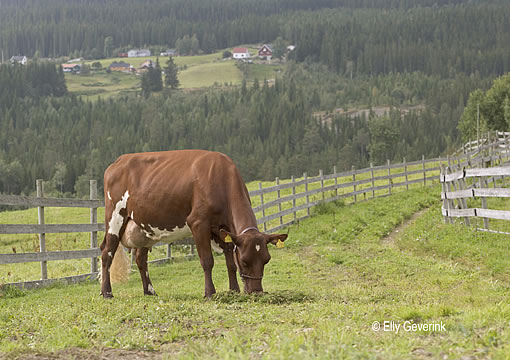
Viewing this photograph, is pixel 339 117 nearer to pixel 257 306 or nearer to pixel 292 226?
pixel 292 226

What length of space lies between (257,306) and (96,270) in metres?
6.57

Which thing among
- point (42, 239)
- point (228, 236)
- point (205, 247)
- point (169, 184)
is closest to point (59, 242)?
point (42, 239)

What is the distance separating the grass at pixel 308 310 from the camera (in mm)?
5613

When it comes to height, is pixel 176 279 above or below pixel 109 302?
below

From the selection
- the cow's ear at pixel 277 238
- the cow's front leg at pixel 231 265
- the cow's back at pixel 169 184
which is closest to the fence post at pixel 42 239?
the cow's back at pixel 169 184

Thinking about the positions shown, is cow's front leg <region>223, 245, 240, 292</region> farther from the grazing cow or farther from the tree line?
the tree line

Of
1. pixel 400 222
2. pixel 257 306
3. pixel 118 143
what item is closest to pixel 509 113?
pixel 400 222

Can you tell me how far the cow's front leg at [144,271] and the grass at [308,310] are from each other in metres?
0.47

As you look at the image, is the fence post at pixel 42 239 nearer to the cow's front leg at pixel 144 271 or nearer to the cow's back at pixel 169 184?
the cow's back at pixel 169 184

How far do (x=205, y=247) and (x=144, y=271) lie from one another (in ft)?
5.72

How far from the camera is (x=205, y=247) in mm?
10133

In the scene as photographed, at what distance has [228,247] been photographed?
10.2 metres
